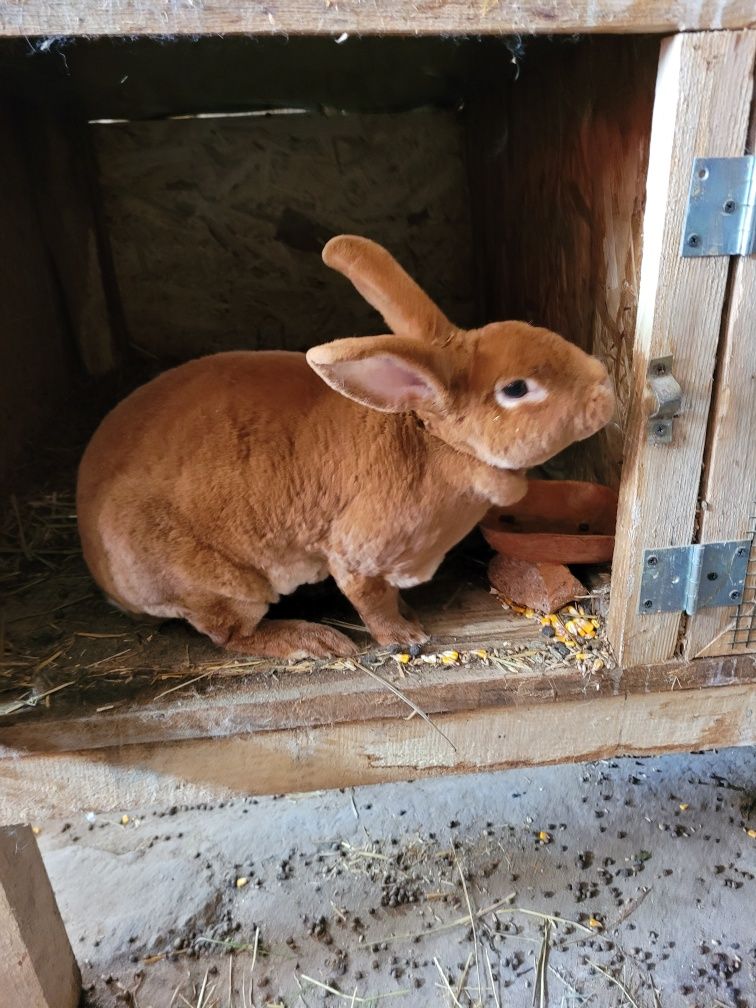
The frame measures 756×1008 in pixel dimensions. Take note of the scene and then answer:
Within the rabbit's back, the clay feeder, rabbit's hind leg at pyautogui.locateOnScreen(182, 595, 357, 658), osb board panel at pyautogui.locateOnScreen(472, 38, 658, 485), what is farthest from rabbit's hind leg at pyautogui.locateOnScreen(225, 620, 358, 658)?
osb board panel at pyautogui.locateOnScreen(472, 38, 658, 485)

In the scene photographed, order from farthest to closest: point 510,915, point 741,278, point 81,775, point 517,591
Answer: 1. point 510,915
2. point 517,591
3. point 81,775
4. point 741,278

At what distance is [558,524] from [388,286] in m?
0.75

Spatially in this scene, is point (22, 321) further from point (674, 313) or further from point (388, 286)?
point (674, 313)

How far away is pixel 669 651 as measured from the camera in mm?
1361

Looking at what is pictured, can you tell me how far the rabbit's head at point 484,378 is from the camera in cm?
116

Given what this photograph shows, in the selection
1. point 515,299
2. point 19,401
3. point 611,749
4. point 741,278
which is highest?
point 741,278

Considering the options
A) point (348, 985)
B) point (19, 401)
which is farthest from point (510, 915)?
point (19, 401)

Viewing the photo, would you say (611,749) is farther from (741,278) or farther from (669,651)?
(741,278)

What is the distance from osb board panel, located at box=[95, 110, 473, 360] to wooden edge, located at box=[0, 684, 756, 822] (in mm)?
1736

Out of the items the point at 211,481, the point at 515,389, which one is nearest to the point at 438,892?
the point at 211,481

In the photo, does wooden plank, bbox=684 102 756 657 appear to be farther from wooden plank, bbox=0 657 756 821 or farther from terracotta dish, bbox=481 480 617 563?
terracotta dish, bbox=481 480 617 563

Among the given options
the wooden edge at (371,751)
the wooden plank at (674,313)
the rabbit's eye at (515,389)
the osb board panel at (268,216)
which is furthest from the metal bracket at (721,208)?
the osb board panel at (268,216)

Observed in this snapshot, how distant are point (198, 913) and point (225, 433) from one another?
122 centimetres

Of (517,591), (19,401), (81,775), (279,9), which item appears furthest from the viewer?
(19,401)
